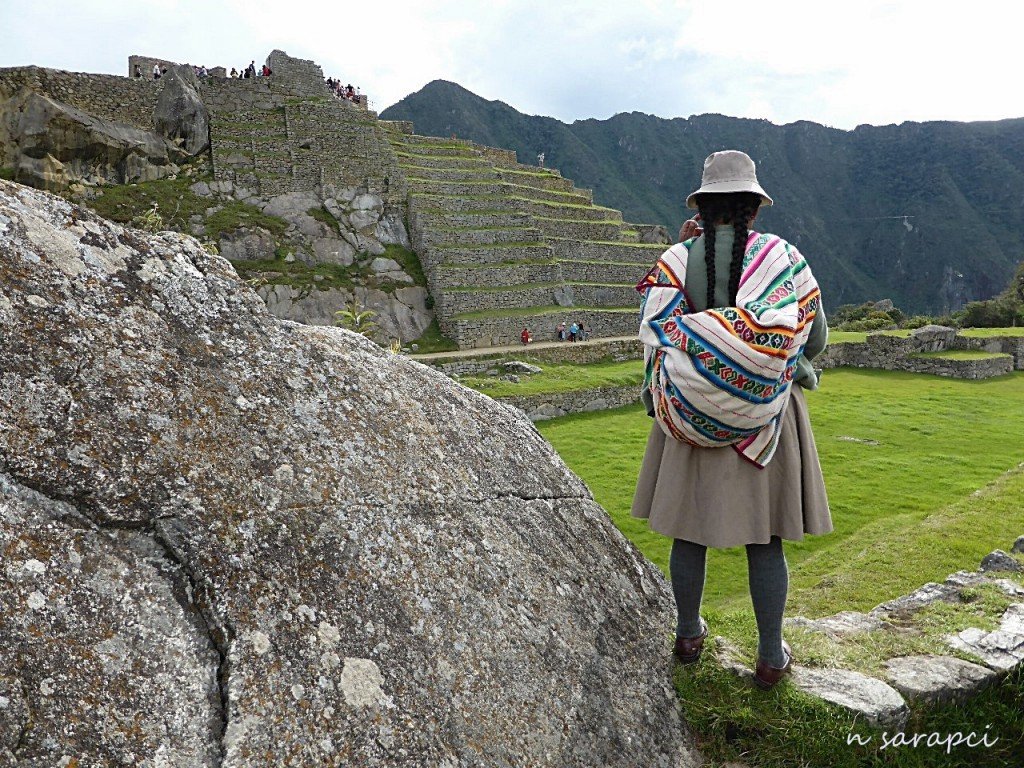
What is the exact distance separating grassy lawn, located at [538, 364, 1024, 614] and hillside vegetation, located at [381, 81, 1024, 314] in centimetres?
12231

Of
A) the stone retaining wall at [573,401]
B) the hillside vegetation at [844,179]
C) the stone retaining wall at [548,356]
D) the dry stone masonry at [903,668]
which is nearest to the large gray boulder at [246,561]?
the dry stone masonry at [903,668]

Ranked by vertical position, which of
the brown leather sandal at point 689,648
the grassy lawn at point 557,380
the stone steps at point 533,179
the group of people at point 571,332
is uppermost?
the stone steps at point 533,179

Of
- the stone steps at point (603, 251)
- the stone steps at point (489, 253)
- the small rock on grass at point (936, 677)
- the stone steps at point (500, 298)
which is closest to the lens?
the small rock on grass at point (936, 677)

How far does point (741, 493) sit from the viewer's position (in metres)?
2.29

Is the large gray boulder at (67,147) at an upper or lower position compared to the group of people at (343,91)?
lower

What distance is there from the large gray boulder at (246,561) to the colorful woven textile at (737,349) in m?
0.85

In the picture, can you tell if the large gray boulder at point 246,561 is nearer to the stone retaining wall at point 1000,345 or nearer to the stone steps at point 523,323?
the stone steps at point 523,323

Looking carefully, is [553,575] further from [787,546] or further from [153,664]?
[787,546]

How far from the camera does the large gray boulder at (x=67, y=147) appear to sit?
76.1ft

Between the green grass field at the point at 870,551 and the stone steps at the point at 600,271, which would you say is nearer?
the green grass field at the point at 870,551

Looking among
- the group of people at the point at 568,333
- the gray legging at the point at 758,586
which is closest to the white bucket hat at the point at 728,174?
the gray legging at the point at 758,586

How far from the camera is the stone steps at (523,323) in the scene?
2509 centimetres

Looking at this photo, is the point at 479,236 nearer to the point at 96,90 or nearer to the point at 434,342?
the point at 434,342

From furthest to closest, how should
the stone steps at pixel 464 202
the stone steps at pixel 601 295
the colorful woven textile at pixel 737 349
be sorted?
1. the stone steps at pixel 464 202
2. the stone steps at pixel 601 295
3. the colorful woven textile at pixel 737 349
